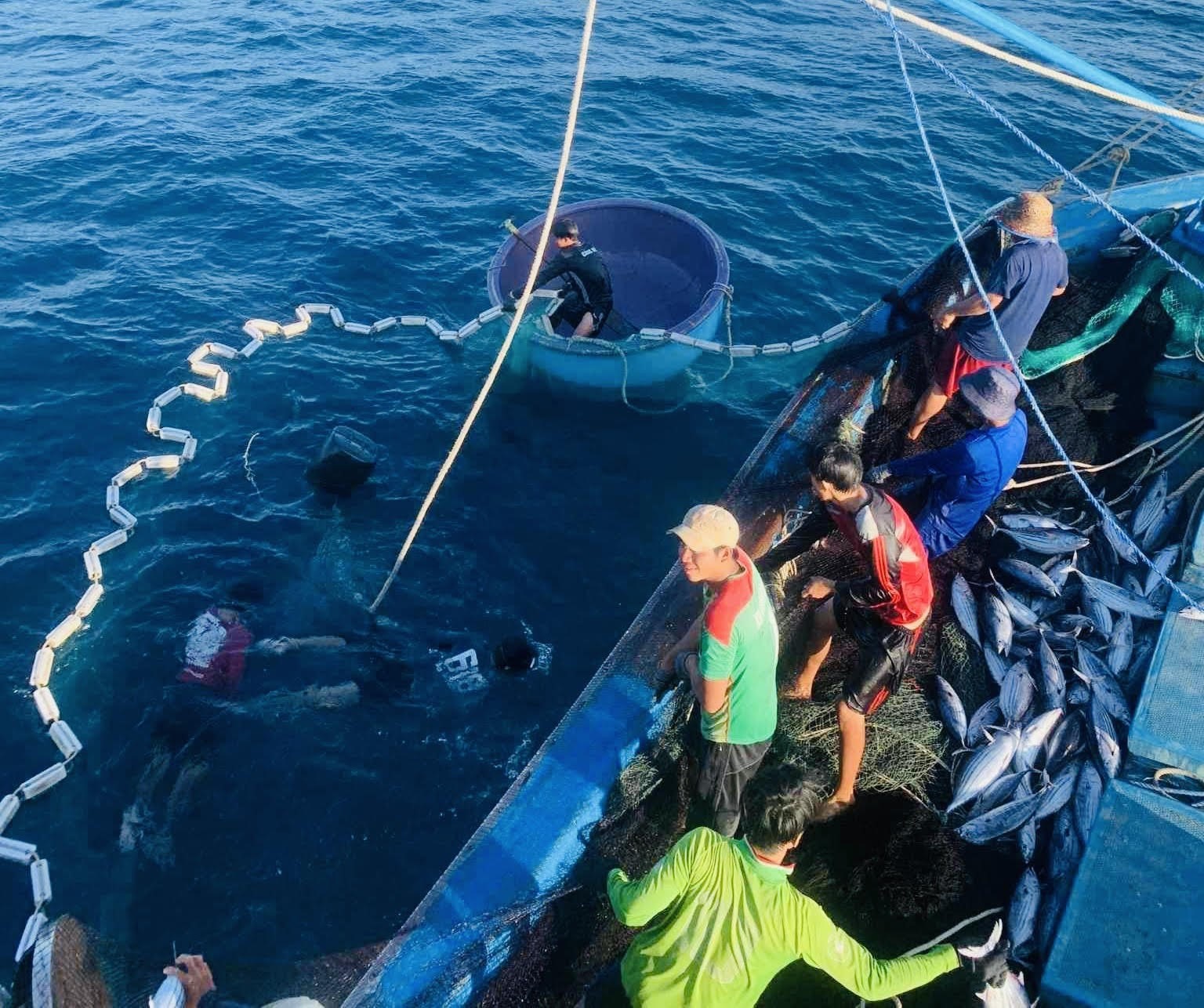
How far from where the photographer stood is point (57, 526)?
348 inches

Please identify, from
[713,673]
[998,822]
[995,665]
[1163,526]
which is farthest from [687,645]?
[1163,526]

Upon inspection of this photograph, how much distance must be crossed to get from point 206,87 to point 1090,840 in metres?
20.4

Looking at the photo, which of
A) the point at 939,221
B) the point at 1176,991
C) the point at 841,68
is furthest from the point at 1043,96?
the point at 1176,991

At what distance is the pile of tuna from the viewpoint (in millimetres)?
4691

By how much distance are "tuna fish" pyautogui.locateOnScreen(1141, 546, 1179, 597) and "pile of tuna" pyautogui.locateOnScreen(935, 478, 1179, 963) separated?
11 millimetres

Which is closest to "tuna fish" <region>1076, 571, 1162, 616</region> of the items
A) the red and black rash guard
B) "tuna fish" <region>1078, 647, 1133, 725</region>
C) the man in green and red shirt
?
"tuna fish" <region>1078, 647, 1133, 725</region>

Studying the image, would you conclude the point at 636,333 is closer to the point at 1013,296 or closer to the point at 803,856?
the point at 1013,296

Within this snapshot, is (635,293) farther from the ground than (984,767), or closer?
closer

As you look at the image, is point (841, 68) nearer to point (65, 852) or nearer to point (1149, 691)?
point (1149, 691)

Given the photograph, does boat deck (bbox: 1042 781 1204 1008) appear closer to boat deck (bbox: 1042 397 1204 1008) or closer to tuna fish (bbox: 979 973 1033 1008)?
boat deck (bbox: 1042 397 1204 1008)

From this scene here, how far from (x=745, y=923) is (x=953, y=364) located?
17.4ft

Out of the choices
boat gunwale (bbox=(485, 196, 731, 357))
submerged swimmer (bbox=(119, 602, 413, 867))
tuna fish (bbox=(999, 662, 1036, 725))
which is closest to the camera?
tuna fish (bbox=(999, 662, 1036, 725))

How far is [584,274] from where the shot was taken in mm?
9797

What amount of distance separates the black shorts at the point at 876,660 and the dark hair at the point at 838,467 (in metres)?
0.84
